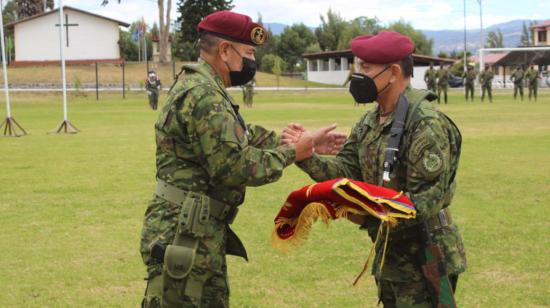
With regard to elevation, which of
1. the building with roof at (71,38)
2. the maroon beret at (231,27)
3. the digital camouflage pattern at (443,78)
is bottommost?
the maroon beret at (231,27)

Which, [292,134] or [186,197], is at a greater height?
[292,134]

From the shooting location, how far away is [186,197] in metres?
3.79

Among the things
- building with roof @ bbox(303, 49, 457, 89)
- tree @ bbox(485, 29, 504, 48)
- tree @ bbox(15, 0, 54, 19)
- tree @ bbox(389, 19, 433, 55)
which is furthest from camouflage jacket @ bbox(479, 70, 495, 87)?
tree @ bbox(485, 29, 504, 48)

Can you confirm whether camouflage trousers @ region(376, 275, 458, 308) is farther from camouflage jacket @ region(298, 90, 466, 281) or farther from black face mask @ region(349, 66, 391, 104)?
black face mask @ region(349, 66, 391, 104)

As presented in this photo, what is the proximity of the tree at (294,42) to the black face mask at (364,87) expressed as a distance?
8498 cm

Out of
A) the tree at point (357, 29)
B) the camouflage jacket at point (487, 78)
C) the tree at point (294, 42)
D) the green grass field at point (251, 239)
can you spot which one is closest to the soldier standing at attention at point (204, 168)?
the green grass field at point (251, 239)

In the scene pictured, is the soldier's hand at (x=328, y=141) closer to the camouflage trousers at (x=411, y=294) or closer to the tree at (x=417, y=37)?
the camouflage trousers at (x=411, y=294)

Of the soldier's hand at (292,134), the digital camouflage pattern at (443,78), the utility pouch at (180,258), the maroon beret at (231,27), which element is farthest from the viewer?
the digital camouflage pattern at (443,78)

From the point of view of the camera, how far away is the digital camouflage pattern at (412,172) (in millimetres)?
Result: 3709

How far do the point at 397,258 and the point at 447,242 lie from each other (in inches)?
10.4

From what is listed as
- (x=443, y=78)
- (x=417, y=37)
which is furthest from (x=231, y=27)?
(x=417, y=37)

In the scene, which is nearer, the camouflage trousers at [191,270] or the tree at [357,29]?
the camouflage trousers at [191,270]

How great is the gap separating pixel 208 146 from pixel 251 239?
459 centimetres

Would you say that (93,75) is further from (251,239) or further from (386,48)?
(386,48)
